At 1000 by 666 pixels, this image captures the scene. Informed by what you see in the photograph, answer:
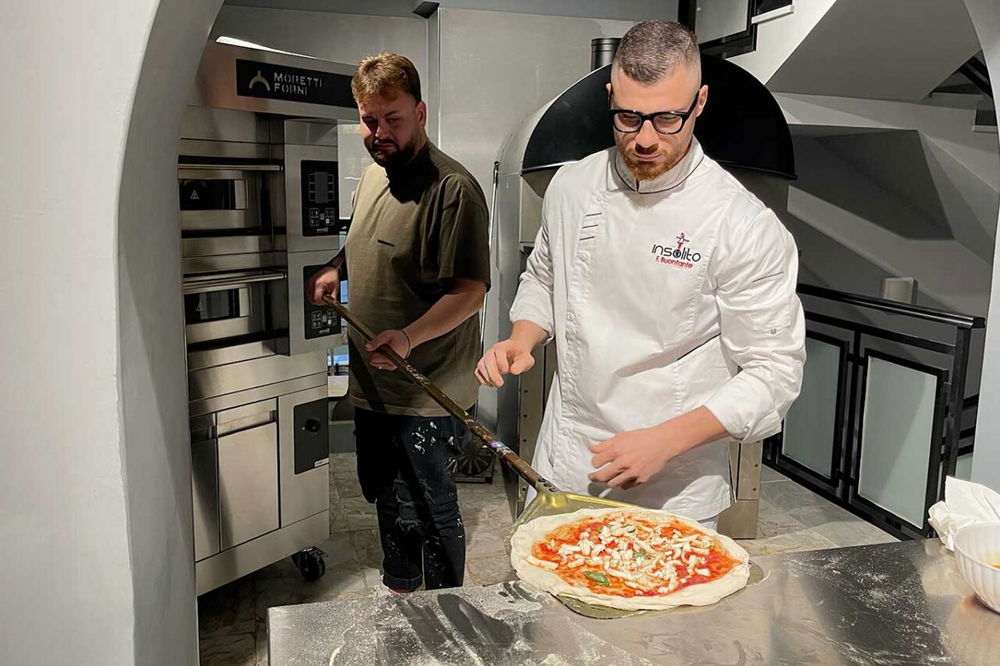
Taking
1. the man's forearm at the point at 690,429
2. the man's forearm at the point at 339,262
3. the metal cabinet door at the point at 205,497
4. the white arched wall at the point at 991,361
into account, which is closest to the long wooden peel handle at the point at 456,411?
the man's forearm at the point at 339,262

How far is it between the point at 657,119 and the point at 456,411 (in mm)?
859

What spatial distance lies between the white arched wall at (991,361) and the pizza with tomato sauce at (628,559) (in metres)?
0.71

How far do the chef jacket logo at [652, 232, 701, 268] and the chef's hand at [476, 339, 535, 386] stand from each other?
354mm

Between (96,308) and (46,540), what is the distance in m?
0.37

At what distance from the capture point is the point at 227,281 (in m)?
2.49

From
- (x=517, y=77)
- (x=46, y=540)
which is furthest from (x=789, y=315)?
(x=517, y=77)

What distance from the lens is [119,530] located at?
51.9 inches

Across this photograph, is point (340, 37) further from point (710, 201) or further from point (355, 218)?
point (710, 201)

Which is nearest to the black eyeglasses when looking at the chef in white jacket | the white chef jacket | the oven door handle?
the chef in white jacket

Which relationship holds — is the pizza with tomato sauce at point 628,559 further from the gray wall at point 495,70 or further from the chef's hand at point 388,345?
the gray wall at point 495,70

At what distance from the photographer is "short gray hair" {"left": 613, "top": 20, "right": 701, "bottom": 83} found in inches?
63.4

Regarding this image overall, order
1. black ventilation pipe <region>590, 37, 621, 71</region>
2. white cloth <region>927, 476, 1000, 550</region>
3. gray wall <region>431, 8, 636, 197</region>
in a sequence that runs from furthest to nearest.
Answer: gray wall <region>431, 8, 636, 197</region>
black ventilation pipe <region>590, 37, 621, 71</region>
white cloth <region>927, 476, 1000, 550</region>

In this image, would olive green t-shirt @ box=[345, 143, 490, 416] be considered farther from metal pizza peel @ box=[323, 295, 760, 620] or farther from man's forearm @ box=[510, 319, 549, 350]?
man's forearm @ box=[510, 319, 549, 350]

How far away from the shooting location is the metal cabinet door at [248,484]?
2.61 meters
